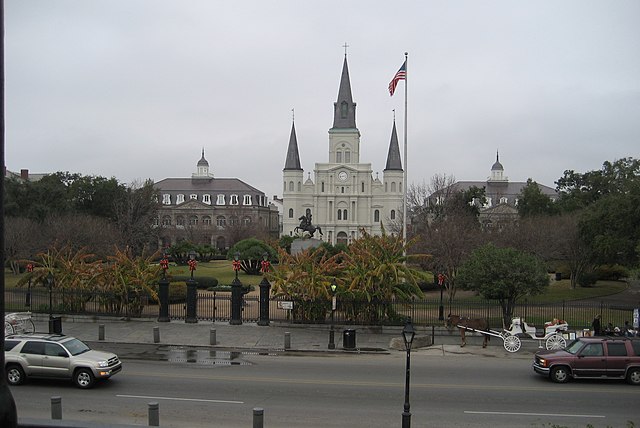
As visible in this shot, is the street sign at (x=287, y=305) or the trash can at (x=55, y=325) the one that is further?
the street sign at (x=287, y=305)

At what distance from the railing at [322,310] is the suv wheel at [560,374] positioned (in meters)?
9.29

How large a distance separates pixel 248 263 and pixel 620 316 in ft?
98.9

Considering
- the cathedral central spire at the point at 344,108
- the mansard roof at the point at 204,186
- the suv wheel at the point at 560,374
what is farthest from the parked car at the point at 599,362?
the mansard roof at the point at 204,186

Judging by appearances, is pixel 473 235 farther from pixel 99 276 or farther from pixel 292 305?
pixel 99 276

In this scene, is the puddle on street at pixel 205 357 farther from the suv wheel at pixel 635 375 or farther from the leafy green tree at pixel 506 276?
the suv wheel at pixel 635 375

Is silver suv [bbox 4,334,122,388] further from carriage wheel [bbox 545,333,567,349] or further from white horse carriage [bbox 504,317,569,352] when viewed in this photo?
carriage wheel [bbox 545,333,567,349]

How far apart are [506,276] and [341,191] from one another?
307 ft

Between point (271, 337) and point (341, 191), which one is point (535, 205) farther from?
point (341, 191)

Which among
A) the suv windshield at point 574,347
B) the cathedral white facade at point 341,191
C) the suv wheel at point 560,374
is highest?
the cathedral white facade at point 341,191

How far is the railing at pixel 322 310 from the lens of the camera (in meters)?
26.6

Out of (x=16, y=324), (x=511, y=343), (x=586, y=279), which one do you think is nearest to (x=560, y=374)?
(x=511, y=343)

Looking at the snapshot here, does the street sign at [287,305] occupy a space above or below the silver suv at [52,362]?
above

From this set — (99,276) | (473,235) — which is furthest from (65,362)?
(473,235)

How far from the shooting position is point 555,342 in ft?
71.2
